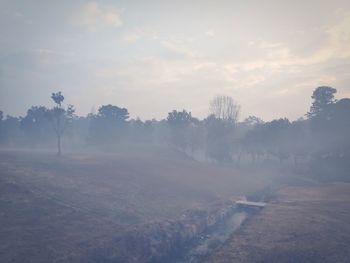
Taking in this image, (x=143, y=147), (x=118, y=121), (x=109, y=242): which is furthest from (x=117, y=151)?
(x=109, y=242)

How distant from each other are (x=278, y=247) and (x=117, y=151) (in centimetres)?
7112

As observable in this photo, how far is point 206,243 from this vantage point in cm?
2725

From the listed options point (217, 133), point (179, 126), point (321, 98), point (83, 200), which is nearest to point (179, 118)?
point (179, 126)

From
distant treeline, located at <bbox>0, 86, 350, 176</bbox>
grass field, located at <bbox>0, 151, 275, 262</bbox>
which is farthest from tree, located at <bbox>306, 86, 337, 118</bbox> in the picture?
grass field, located at <bbox>0, 151, 275, 262</bbox>

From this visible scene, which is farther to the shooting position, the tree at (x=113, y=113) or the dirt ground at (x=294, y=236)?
the tree at (x=113, y=113)

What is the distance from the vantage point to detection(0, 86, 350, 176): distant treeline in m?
77.8

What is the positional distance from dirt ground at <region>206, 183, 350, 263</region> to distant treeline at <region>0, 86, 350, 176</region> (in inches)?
1739

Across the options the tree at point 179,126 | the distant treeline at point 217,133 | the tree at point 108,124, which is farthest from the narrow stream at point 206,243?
the tree at point 108,124

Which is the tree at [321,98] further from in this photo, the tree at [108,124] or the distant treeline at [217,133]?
the tree at [108,124]

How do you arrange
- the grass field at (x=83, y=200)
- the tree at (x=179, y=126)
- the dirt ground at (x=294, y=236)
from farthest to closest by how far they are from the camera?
the tree at (x=179, y=126) → the dirt ground at (x=294, y=236) → the grass field at (x=83, y=200)

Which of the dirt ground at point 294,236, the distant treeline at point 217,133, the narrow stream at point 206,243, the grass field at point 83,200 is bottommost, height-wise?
the narrow stream at point 206,243

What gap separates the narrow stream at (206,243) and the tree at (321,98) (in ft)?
191

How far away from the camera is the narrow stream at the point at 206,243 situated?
23891mm

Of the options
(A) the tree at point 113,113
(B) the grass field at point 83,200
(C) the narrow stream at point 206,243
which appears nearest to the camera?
(B) the grass field at point 83,200
